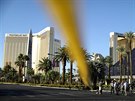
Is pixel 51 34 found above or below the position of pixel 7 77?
above

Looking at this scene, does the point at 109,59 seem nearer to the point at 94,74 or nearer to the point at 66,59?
the point at 66,59

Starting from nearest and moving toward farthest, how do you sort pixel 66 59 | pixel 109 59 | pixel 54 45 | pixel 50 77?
1. pixel 66 59
2. pixel 50 77
3. pixel 109 59
4. pixel 54 45

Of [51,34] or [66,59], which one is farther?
[51,34]

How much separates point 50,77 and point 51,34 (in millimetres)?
75592

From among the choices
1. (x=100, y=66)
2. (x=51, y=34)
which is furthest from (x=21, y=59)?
(x=100, y=66)

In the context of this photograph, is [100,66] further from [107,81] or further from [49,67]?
[49,67]

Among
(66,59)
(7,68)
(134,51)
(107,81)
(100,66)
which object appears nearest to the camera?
(100,66)

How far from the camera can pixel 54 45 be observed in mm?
193375

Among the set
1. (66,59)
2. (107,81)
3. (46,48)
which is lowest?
(107,81)

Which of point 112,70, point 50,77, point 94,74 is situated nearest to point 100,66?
point 94,74

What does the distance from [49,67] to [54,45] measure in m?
70.2

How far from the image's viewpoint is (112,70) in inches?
5743

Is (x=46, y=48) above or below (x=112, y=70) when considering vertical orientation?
above

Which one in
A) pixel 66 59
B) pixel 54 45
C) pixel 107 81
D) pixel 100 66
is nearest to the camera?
pixel 100 66
